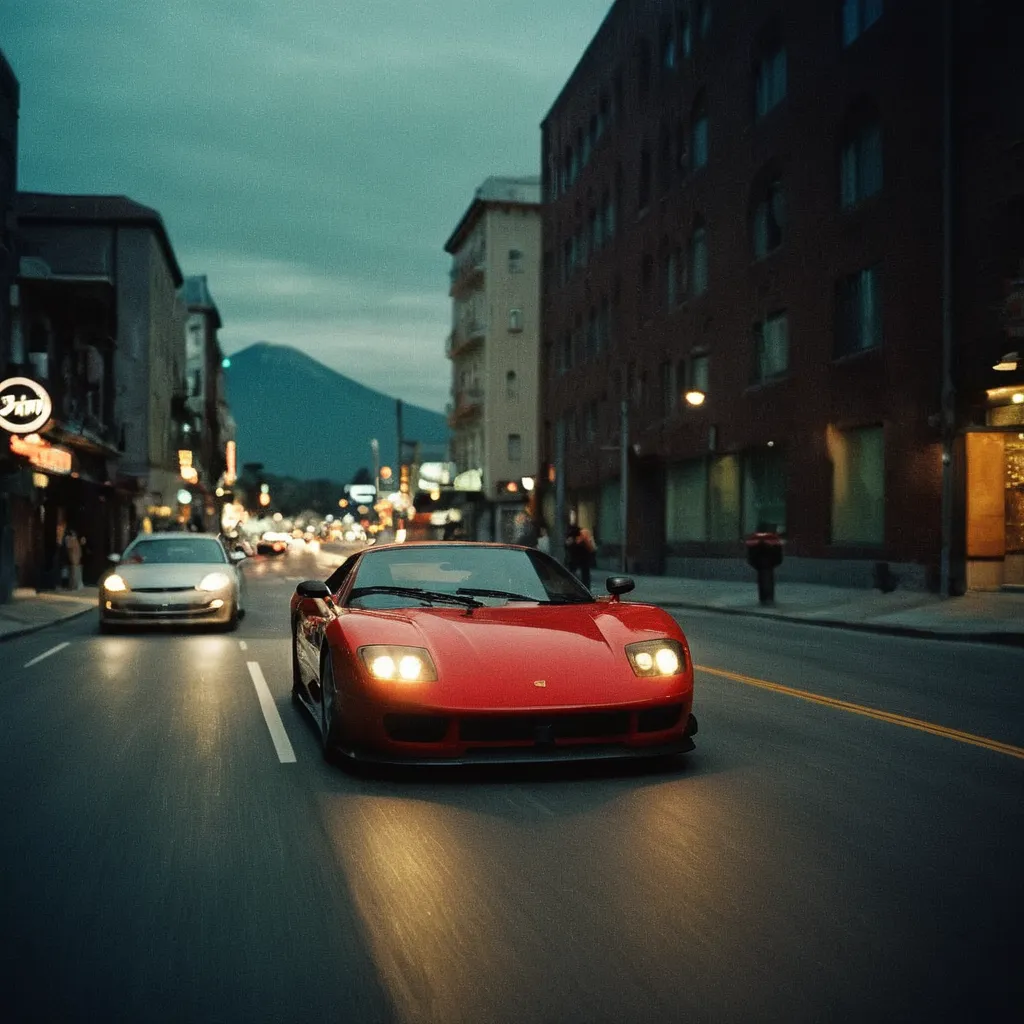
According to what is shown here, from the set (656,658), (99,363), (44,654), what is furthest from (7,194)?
(656,658)

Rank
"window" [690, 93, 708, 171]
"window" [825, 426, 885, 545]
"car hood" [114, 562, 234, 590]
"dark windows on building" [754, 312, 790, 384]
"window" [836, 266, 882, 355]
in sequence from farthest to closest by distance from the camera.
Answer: "window" [690, 93, 708, 171]
"dark windows on building" [754, 312, 790, 384]
"window" [836, 266, 882, 355]
"window" [825, 426, 885, 545]
"car hood" [114, 562, 234, 590]

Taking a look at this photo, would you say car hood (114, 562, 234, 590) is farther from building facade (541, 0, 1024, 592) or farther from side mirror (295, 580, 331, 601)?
building facade (541, 0, 1024, 592)

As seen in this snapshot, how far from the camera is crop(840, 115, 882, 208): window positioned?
2750cm

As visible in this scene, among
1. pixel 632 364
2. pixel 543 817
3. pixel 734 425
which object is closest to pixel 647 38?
pixel 632 364

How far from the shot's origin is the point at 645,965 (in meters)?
4.06

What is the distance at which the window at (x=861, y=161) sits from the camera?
2750cm

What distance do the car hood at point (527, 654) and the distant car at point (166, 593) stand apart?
436 inches

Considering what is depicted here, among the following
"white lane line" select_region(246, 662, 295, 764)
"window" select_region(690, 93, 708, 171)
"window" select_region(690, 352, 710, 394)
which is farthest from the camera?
"window" select_region(690, 93, 708, 171)

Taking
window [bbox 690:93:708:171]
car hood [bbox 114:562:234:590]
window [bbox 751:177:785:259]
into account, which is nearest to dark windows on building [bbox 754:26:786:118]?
window [bbox 751:177:785:259]

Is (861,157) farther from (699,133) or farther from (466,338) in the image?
(466,338)

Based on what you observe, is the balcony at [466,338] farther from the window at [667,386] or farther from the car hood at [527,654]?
the car hood at [527,654]

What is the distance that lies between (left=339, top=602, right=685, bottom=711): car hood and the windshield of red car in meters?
0.70

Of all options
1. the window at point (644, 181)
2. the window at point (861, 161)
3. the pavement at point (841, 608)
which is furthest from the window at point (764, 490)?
the window at point (644, 181)

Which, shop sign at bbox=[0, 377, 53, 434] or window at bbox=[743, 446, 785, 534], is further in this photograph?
window at bbox=[743, 446, 785, 534]
